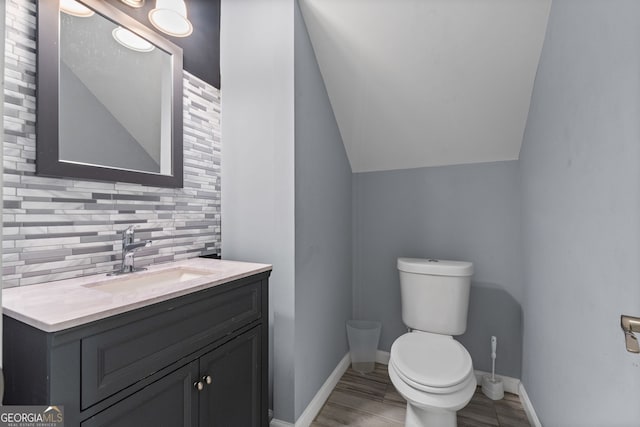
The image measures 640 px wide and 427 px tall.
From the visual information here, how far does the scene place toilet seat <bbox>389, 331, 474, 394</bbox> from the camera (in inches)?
51.8

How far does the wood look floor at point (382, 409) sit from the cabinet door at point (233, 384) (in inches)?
23.7

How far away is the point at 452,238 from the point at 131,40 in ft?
6.98

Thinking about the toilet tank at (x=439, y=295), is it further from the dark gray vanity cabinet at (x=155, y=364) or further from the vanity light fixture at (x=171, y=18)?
the vanity light fixture at (x=171, y=18)

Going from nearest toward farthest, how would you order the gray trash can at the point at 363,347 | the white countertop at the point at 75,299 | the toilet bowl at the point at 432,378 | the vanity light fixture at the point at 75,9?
the white countertop at the point at 75,299
the vanity light fixture at the point at 75,9
the toilet bowl at the point at 432,378
the gray trash can at the point at 363,347

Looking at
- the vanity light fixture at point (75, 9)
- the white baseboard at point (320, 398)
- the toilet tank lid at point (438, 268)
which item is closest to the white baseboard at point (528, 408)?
the toilet tank lid at point (438, 268)

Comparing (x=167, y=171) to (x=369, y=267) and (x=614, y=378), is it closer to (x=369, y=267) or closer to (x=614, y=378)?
(x=369, y=267)

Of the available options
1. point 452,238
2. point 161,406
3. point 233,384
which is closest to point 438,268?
point 452,238

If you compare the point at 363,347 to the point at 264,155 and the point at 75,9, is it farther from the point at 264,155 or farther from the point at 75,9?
the point at 75,9

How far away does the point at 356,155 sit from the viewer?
7.31ft

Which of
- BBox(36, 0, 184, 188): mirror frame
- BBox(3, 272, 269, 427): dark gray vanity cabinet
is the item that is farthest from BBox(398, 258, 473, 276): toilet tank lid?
BBox(36, 0, 184, 188): mirror frame

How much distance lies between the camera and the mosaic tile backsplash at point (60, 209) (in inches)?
36.5

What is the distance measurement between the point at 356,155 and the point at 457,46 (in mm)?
923

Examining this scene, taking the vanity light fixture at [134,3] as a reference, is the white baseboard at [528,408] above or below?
below

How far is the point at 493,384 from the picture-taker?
6.04 ft
